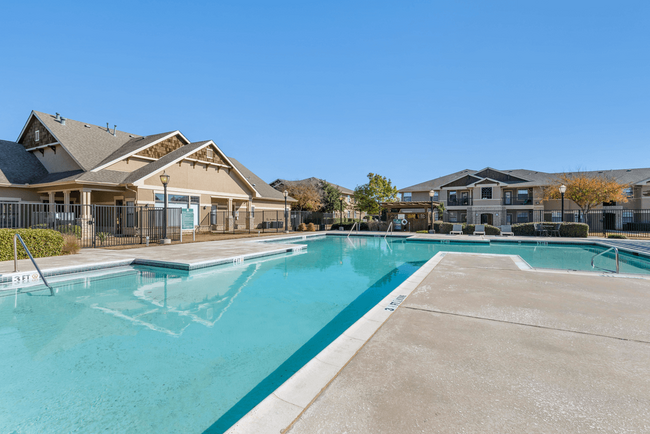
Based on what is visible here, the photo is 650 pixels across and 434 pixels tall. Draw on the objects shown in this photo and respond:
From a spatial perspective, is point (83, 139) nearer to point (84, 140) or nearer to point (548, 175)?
point (84, 140)

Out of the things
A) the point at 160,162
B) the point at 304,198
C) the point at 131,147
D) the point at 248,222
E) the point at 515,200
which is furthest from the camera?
the point at 515,200

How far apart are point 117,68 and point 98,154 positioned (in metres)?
5.81

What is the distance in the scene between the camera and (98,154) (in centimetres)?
2080

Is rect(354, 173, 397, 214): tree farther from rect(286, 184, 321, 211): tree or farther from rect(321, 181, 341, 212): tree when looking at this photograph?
rect(286, 184, 321, 211): tree

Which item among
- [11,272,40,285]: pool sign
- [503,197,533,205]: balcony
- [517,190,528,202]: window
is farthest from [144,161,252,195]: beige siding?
[517,190,528,202]: window

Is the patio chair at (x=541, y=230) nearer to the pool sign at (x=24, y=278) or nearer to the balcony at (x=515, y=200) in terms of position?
the balcony at (x=515, y=200)

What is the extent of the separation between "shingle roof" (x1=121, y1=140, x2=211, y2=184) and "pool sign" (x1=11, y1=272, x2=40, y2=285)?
11.6 meters

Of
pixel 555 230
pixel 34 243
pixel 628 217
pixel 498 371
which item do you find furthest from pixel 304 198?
pixel 628 217

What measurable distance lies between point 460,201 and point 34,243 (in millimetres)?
40332

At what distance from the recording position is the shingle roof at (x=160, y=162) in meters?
18.9

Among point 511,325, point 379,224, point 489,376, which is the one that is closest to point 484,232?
point 379,224

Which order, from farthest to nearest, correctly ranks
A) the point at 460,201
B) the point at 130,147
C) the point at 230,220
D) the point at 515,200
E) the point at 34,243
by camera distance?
the point at 460,201 → the point at 515,200 → the point at 230,220 → the point at 130,147 → the point at 34,243

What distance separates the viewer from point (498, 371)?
2.82m

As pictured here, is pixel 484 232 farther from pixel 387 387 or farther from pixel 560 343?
pixel 387 387
